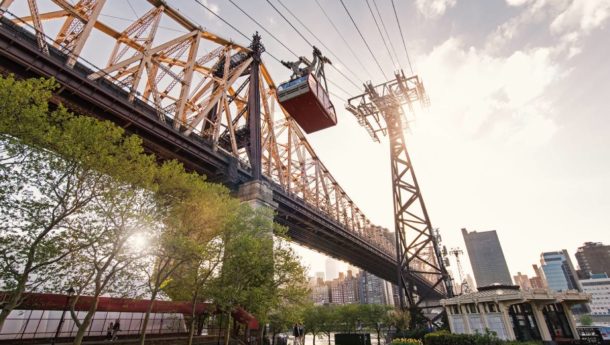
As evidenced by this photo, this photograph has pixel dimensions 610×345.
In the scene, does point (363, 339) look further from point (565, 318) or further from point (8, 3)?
point (8, 3)

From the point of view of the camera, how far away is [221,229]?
17438 millimetres

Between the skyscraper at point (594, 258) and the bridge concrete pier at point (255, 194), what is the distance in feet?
791

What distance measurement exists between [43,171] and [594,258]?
266348 millimetres

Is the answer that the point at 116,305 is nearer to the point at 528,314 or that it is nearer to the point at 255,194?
the point at 255,194

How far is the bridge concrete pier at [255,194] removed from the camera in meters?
23.2

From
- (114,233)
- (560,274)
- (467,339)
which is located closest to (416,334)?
(467,339)

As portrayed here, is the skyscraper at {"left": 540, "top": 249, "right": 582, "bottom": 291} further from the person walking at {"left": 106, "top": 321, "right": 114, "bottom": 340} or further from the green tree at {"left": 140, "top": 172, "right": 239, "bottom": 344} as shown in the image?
the person walking at {"left": 106, "top": 321, "right": 114, "bottom": 340}

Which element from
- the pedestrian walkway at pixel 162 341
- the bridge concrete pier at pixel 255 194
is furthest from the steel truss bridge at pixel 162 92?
the pedestrian walkway at pixel 162 341

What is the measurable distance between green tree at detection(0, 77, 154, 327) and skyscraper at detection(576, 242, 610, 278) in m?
253

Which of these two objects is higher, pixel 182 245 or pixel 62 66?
pixel 62 66

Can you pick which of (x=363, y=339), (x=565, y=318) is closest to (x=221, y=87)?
(x=363, y=339)

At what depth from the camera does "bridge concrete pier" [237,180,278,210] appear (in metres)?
23.2

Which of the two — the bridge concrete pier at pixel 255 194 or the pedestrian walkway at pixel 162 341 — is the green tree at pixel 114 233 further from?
Result: the bridge concrete pier at pixel 255 194

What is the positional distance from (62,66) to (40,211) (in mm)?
7002
